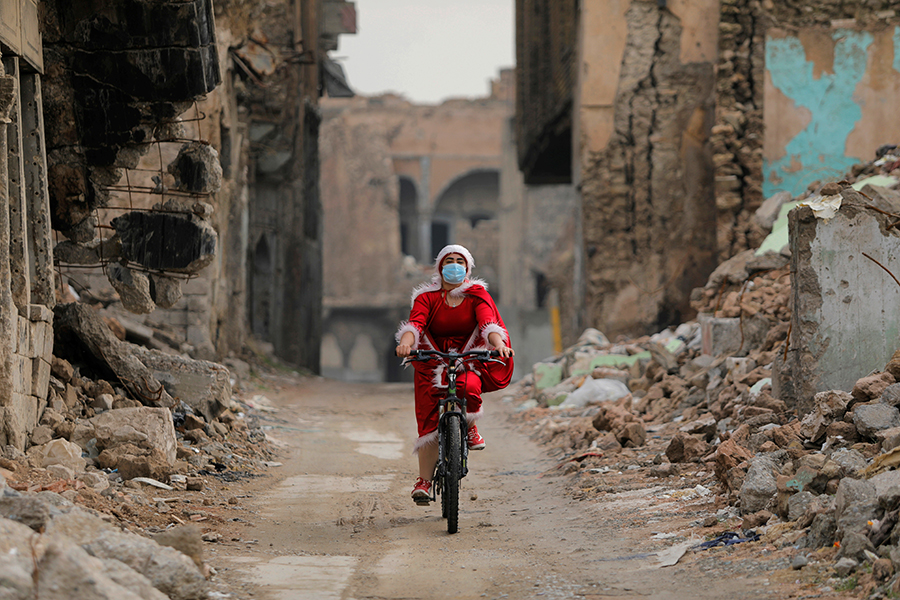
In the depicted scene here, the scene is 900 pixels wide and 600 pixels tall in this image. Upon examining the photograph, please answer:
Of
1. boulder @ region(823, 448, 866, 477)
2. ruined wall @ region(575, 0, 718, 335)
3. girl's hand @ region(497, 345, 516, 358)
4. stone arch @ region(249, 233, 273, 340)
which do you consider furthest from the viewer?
stone arch @ region(249, 233, 273, 340)

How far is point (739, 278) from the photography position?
400 inches

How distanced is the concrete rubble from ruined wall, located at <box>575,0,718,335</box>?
223cm

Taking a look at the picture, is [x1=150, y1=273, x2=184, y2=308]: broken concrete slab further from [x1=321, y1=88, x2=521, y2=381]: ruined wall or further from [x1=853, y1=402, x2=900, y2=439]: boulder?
[x1=321, y1=88, x2=521, y2=381]: ruined wall

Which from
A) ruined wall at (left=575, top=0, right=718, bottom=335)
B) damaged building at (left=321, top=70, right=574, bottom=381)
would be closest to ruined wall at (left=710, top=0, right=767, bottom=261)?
ruined wall at (left=575, top=0, right=718, bottom=335)

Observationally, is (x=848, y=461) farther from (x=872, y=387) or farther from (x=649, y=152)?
(x=649, y=152)

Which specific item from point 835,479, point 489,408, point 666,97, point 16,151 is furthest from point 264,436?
point 666,97

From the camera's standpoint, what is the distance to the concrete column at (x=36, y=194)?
20.7ft

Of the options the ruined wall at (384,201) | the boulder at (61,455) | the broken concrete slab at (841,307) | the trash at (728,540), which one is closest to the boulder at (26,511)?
the boulder at (61,455)

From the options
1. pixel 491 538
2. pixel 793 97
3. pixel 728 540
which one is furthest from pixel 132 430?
pixel 793 97

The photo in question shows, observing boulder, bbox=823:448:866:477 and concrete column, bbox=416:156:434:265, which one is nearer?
boulder, bbox=823:448:866:477

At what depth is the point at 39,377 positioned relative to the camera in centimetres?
620

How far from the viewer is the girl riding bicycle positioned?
18.3 ft

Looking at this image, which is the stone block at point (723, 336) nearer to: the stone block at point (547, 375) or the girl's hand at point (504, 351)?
the stone block at point (547, 375)

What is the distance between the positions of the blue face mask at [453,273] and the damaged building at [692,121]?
296 inches
